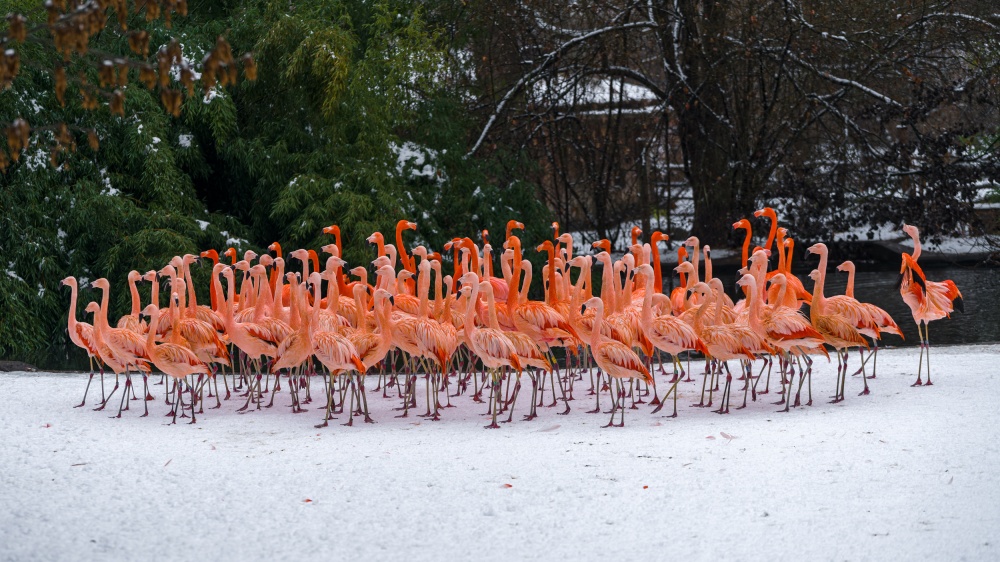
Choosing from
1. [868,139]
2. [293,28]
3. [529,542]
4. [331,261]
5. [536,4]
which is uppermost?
[536,4]

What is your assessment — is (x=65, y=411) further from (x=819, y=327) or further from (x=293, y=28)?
(x=293, y=28)

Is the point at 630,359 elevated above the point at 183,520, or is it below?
above

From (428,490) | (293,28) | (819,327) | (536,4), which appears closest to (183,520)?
(428,490)

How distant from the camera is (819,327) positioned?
7094 mm

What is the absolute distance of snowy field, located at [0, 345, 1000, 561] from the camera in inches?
170

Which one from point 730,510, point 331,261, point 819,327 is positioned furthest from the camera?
point 331,261

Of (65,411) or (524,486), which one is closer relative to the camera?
(524,486)

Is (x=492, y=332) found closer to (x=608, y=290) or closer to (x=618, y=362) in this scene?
(x=618, y=362)

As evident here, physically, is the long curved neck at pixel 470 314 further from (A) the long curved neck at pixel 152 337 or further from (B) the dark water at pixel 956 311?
(B) the dark water at pixel 956 311

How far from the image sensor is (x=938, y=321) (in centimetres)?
1097

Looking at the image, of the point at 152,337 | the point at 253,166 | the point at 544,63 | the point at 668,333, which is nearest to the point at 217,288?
the point at 152,337

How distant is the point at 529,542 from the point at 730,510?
0.97 meters

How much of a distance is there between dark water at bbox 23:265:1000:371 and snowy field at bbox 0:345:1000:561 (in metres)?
3.18

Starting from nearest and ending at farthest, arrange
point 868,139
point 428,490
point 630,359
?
point 428,490 → point 630,359 → point 868,139
